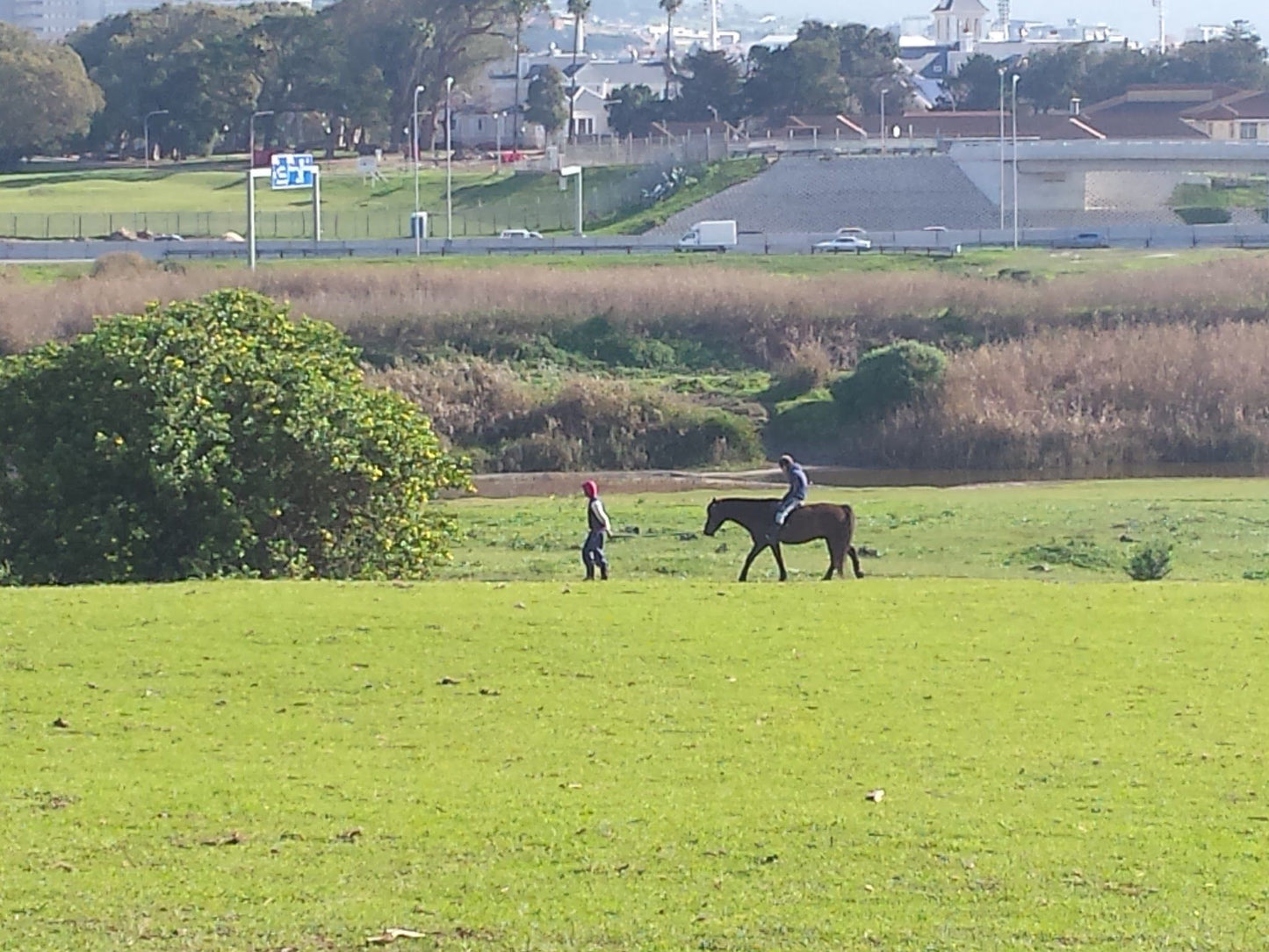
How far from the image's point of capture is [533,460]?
176 ft

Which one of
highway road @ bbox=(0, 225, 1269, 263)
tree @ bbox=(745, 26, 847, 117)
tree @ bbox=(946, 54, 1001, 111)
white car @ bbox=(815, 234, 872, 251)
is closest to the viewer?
highway road @ bbox=(0, 225, 1269, 263)

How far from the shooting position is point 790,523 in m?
23.2

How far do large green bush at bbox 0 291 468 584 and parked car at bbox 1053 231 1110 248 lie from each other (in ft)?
197

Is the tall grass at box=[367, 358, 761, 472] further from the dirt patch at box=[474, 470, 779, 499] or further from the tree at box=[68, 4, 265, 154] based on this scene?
the tree at box=[68, 4, 265, 154]

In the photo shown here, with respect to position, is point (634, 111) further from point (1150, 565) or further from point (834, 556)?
point (834, 556)

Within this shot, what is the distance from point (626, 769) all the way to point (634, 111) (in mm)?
130219

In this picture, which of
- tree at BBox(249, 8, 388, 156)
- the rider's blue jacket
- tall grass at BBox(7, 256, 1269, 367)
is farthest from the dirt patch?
tree at BBox(249, 8, 388, 156)

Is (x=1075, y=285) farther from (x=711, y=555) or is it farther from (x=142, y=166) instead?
(x=142, y=166)

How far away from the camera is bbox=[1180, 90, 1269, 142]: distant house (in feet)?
412

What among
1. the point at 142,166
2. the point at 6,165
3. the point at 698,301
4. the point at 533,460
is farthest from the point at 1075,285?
the point at 6,165

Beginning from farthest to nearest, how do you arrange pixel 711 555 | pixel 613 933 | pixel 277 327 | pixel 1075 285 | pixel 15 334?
pixel 1075 285 < pixel 15 334 < pixel 711 555 < pixel 277 327 < pixel 613 933

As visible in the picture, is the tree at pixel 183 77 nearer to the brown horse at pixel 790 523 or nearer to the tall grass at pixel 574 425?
the tall grass at pixel 574 425

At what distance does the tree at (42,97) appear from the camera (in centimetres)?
11575

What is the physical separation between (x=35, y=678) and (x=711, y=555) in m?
17.8
